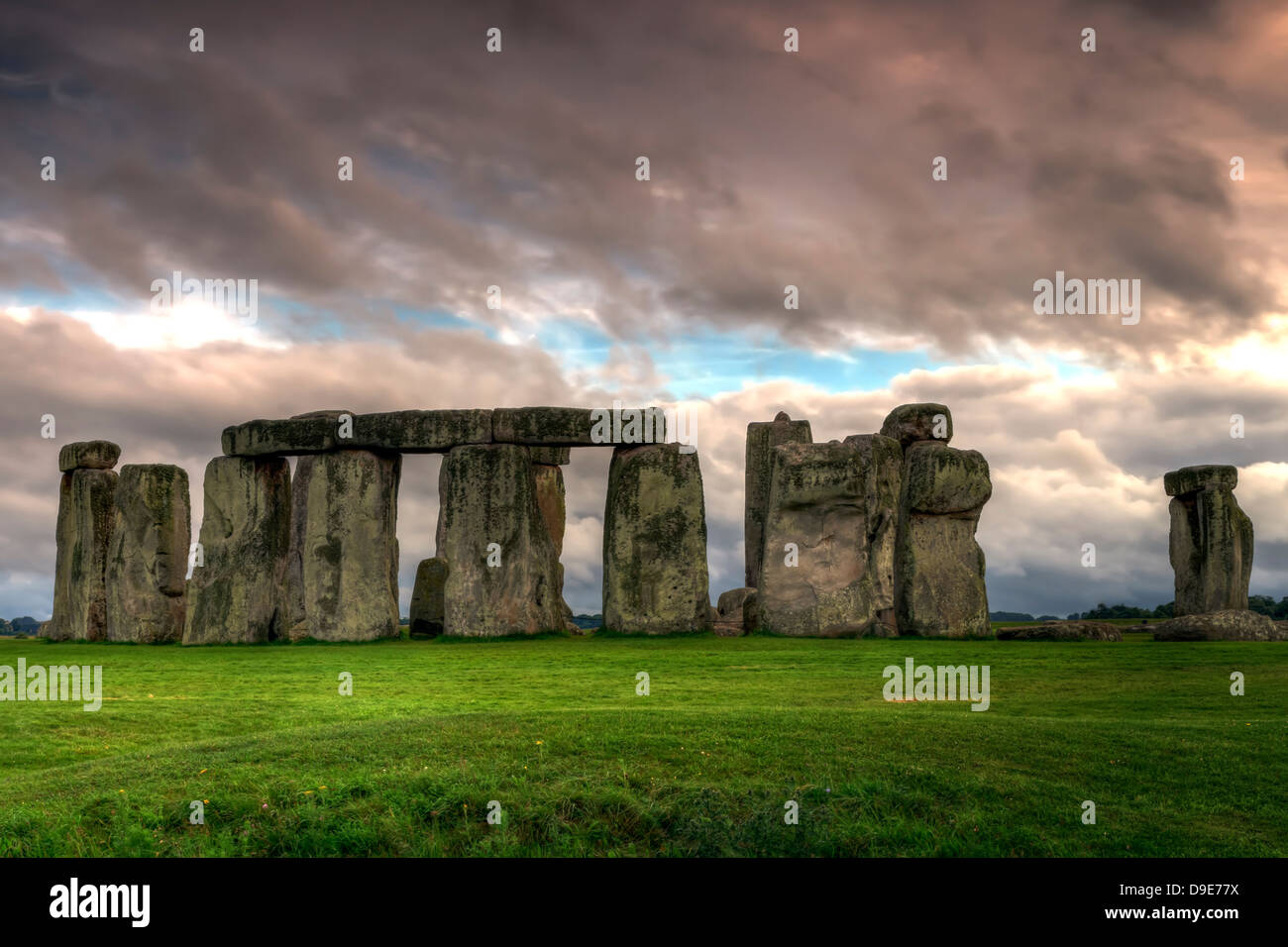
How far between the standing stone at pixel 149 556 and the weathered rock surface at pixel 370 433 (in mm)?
2050

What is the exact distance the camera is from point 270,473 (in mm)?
23688

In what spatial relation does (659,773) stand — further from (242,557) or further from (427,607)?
(242,557)

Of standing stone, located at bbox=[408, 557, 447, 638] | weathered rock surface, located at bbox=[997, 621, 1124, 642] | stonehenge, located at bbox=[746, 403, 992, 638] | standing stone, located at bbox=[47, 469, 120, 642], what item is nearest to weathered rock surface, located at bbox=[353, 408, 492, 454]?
standing stone, located at bbox=[408, 557, 447, 638]

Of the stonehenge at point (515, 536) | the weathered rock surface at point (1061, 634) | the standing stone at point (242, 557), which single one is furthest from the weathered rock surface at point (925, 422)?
the standing stone at point (242, 557)

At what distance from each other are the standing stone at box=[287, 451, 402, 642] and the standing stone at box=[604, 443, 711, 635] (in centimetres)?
441

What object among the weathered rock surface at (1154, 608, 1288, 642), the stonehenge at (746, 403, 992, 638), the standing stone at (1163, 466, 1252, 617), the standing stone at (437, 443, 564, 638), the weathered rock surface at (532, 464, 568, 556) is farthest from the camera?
the weathered rock surface at (532, 464, 568, 556)

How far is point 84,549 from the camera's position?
2539cm

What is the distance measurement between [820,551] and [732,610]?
21.3 ft

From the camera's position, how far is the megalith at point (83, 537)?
2531 cm

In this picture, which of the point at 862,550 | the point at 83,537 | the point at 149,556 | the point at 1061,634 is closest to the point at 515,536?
the point at 862,550

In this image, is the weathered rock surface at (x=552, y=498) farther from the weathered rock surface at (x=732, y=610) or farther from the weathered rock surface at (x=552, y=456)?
the weathered rock surface at (x=732, y=610)

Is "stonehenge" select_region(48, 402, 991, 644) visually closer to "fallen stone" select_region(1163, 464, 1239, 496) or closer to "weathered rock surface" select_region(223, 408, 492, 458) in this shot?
"weathered rock surface" select_region(223, 408, 492, 458)

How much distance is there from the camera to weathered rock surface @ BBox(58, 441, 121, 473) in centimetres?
2575
